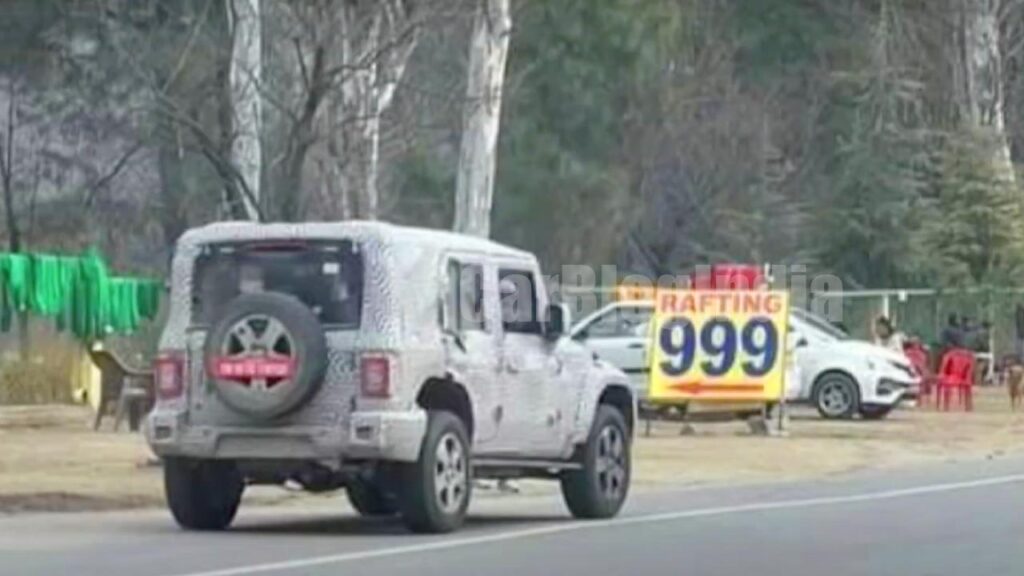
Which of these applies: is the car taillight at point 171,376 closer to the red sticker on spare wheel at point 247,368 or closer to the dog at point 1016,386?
the red sticker on spare wheel at point 247,368

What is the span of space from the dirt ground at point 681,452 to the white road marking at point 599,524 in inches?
88.7

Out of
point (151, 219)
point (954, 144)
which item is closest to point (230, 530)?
point (151, 219)

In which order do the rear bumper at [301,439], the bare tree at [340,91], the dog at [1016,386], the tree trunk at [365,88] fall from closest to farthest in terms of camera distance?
the rear bumper at [301,439]
the bare tree at [340,91]
the tree trunk at [365,88]
the dog at [1016,386]

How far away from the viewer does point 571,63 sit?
5369cm

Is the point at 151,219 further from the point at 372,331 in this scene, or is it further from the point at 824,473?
the point at 372,331

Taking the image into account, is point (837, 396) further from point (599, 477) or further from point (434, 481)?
point (434, 481)

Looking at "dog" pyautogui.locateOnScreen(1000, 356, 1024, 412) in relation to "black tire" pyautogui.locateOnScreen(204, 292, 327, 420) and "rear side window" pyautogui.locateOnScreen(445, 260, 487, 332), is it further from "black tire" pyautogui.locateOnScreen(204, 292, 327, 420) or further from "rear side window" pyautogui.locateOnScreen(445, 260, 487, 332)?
"black tire" pyautogui.locateOnScreen(204, 292, 327, 420)

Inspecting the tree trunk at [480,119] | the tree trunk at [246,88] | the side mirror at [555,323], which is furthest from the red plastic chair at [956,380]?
the side mirror at [555,323]

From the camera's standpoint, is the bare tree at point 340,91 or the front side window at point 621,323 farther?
the front side window at point 621,323

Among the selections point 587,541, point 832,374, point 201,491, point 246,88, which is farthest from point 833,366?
point 201,491

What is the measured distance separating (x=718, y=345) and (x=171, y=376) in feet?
52.1

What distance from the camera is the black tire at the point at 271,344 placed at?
64.3 ft

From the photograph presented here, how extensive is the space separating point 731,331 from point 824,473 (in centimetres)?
630

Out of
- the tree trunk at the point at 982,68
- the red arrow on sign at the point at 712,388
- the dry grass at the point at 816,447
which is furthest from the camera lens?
the tree trunk at the point at 982,68
